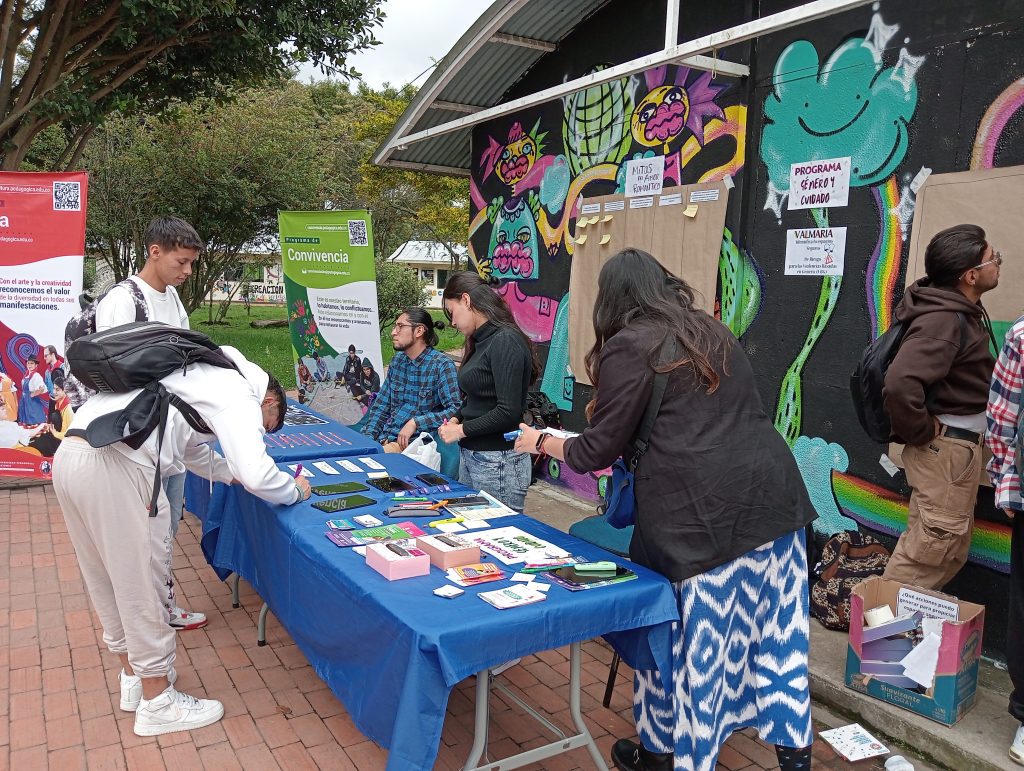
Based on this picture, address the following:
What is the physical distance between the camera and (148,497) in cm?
284

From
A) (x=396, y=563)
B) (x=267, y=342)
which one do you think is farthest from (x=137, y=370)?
(x=267, y=342)

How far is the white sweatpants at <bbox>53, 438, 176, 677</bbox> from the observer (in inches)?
107

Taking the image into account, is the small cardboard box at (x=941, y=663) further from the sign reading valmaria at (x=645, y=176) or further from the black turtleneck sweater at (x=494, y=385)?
the sign reading valmaria at (x=645, y=176)

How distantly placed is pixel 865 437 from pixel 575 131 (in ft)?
10.2

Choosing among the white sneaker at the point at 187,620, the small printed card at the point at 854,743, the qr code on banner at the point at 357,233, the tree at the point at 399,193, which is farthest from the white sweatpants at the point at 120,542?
the tree at the point at 399,193

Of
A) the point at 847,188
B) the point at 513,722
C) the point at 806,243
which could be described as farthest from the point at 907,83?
the point at 513,722

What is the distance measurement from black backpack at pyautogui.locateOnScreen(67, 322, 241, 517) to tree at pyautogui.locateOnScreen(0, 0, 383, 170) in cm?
493

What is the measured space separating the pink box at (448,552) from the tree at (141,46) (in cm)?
577

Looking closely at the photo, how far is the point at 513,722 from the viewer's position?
10.5 feet

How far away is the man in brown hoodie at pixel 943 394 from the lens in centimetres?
316

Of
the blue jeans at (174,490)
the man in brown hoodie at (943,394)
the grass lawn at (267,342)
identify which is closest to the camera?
the man in brown hoodie at (943,394)

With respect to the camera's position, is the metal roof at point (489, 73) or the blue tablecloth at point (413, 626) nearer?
the blue tablecloth at point (413, 626)

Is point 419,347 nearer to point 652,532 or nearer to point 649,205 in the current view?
point 649,205

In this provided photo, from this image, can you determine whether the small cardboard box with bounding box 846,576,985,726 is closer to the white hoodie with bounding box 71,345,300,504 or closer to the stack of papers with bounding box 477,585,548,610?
the stack of papers with bounding box 477,585,548,610
